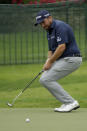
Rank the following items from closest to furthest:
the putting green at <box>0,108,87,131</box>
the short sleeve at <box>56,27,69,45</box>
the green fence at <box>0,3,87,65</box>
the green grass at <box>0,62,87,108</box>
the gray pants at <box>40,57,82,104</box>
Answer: the putting green at <box>0,108,87,131</box> < the short sleeve at <box>56,27,69,45</box> < the gray pants at <box>40,57,82,104</box> < the green grass at <box>0,62,87,108</box> < the green fence at <box>0,3,87,65</box>

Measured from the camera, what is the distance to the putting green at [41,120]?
680 centimetres

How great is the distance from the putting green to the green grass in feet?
2.35

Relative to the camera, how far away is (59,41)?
7.66 metres

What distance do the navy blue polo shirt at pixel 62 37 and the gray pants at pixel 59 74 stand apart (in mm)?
114

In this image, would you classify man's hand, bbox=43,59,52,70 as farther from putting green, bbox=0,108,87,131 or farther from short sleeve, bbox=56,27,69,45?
putting green, bbox=0,108,87,131

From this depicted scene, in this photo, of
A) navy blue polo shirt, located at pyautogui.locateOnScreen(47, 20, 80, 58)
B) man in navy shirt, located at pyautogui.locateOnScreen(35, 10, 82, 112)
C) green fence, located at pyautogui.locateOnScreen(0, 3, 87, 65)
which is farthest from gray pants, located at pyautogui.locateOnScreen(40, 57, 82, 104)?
green fence, located at pyautogui.locateOnScreen(0, 3, 87, 65)

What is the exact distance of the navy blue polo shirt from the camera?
7.65 m

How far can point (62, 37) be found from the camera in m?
7.64

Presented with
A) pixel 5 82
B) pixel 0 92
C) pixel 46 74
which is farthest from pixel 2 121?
pixel 5 82

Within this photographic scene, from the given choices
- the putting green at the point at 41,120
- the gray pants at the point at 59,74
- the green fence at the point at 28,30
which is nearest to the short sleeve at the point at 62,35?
the gray pants at the point at 59,74

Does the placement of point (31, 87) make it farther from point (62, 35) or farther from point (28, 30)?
point (62, 35)

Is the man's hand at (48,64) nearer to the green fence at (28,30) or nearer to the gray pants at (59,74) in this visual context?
the gray pants at (59,74)

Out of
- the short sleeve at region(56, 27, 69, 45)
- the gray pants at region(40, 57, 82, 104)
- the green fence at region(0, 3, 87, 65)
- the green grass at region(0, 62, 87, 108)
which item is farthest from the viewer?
the green fence at region(0, 3, 87, 65)

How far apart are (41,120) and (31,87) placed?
3.69m
